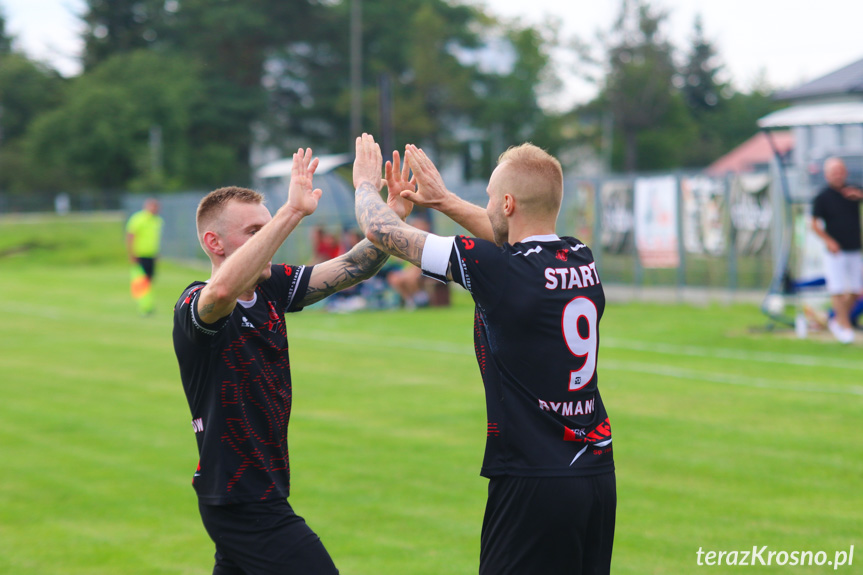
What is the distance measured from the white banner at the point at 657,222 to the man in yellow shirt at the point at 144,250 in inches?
425

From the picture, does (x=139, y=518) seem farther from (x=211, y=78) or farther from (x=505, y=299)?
(x=211, y=78)

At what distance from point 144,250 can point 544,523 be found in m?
19.3

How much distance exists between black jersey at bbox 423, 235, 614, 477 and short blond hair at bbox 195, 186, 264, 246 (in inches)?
37.9

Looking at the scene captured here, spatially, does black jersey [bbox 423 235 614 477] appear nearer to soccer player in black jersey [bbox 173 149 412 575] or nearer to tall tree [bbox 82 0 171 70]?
soccer player in black jersey [bbox 173 149 412 575]

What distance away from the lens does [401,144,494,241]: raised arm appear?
3746 mm

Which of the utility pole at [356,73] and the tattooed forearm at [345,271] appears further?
the utility pole at [356,73]

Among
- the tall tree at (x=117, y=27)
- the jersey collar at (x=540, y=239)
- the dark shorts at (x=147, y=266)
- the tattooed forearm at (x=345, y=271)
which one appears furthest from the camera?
the tall tree at (x=117, y=27)

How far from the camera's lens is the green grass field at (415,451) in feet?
19.6

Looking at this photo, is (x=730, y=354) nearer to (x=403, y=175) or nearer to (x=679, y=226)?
(x=679, y=226)

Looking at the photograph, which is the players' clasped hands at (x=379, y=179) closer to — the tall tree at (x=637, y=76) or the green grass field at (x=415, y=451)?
A: the green grass field at (x=415, y=451)

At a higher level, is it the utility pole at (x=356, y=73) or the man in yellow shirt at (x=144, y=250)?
Answer: the utility pole at (x=356, y=73)

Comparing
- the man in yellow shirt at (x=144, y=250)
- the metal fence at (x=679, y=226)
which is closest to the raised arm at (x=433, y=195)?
the metal fence at (x=679, y=226)

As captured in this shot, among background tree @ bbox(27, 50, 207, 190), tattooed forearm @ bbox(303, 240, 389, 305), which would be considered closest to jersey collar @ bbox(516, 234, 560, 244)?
tattooed forearm @ bbox(303, 240, 389, 305)

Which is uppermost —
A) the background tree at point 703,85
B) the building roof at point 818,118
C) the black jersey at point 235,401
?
the background tree at point 703,85
